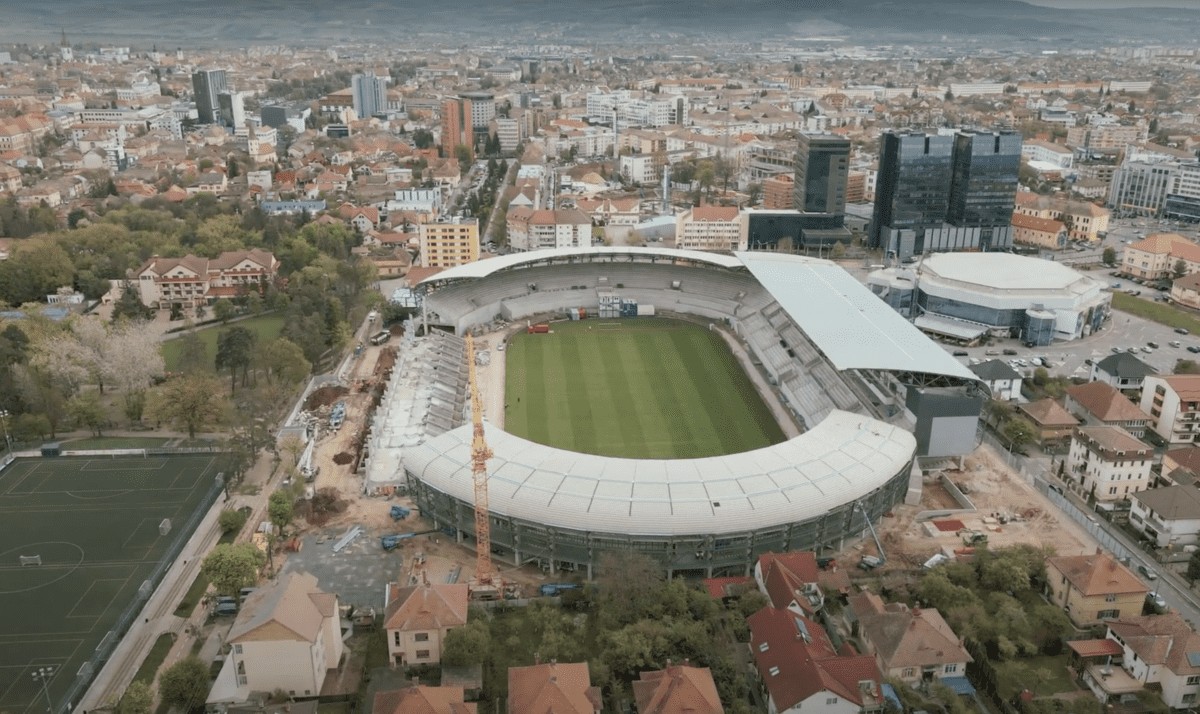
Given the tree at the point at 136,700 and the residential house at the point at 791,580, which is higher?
the residential house at the point at 791,580

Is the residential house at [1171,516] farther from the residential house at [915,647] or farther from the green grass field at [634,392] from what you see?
the green grass field at [634,392]

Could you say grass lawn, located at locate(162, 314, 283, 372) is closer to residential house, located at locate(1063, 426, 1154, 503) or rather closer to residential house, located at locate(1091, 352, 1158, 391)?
residential house, located at locate(1063, 426, 1154, 503)

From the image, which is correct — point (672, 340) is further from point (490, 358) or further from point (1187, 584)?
point (1187, 584)

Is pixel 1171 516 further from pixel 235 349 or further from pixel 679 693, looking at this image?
pixel 235 349

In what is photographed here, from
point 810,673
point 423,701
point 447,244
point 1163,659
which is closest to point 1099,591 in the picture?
point 1163,659

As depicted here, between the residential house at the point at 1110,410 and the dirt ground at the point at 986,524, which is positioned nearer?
the dirt ground at the point at 986,524

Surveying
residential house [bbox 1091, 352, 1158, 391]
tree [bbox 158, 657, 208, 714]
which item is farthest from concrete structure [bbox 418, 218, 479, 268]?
tree [bbox 158, 657, 208, 714]

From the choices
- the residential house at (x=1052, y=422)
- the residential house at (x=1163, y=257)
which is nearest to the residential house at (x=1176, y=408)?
the residential house at (x=1052, y=422)
